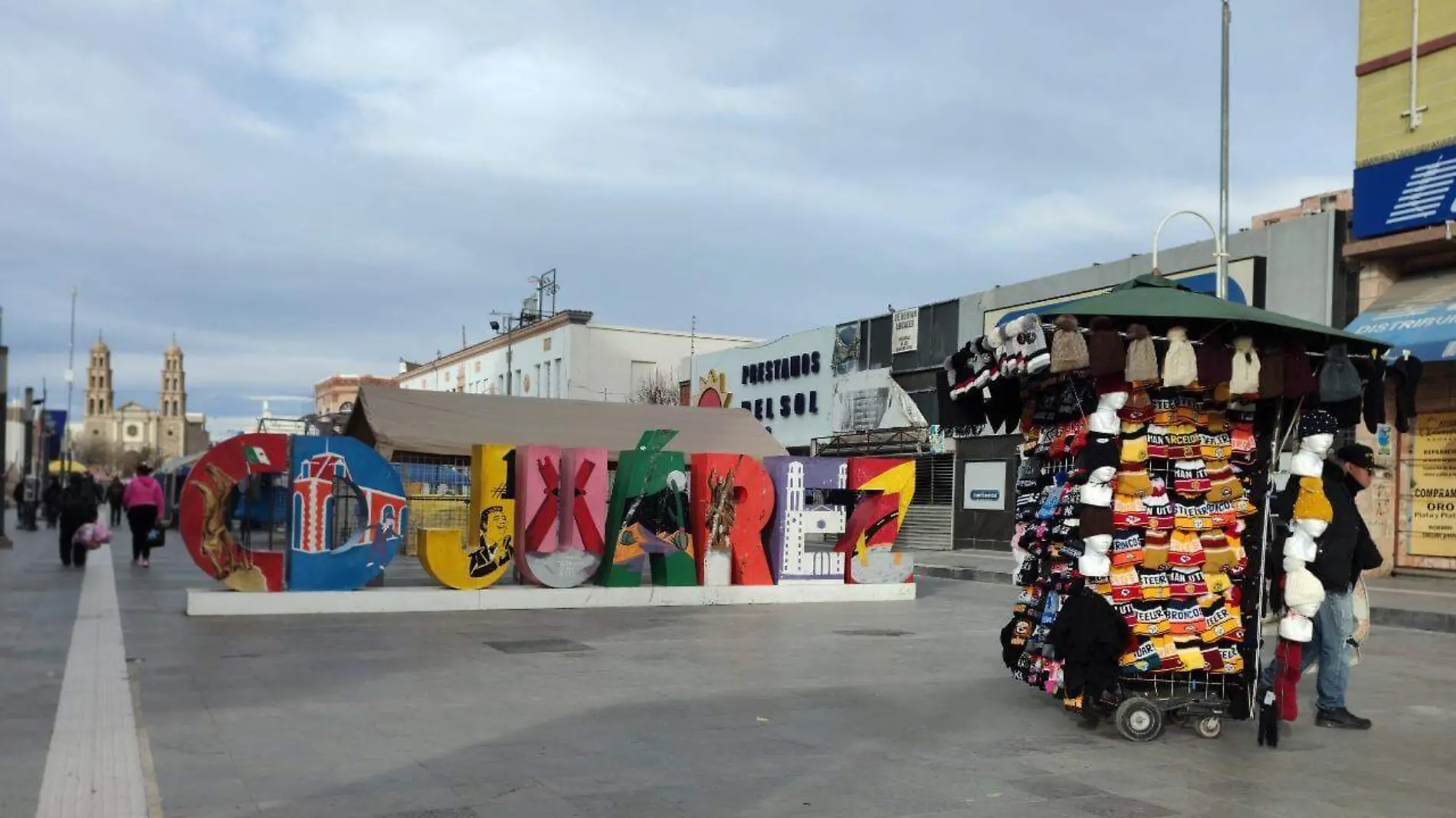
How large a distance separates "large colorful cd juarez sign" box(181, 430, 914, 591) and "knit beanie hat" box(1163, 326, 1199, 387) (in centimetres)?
955

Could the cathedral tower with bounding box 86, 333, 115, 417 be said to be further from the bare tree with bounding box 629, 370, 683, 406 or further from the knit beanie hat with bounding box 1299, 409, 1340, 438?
the knit beanie hat with bounding box 1299, 409, 1340, 438

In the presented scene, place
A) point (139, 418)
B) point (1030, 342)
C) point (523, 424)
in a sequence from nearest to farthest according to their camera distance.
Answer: point (1030, 342) < point (523, 424) < point (139, 418)

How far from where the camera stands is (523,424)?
2325 cm

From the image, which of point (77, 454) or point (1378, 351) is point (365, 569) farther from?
point (77, 454)

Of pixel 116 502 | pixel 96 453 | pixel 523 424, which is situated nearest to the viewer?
pixel 523 424

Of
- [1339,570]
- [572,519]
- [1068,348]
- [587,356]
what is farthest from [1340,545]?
[587,356]

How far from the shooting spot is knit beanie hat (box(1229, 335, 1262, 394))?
7.74 meters

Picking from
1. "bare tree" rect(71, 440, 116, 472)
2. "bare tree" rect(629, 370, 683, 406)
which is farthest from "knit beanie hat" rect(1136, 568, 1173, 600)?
"bare tree" rect(71, 440, 116, 472)

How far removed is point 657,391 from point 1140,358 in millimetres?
45764

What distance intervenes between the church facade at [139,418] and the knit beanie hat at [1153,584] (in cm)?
15129

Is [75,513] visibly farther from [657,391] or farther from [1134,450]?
[657,391]

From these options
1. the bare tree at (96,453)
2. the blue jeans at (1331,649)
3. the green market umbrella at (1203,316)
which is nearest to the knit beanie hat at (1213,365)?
the green market umbrella at (1203,316)

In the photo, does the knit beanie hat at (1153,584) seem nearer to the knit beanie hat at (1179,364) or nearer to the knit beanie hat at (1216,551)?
the knit beanie hat at (1216,551)

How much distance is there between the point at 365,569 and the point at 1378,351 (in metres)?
11.3
